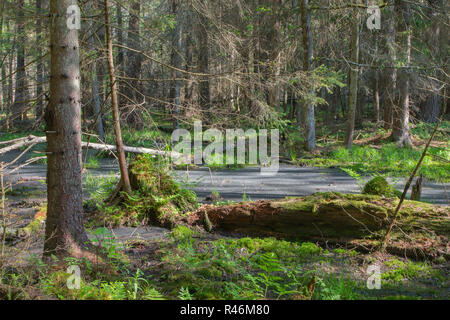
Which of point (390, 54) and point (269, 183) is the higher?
point (390, 54)

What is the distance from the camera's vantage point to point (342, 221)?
573 centimetres

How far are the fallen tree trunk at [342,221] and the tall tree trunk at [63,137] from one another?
2.63 metres

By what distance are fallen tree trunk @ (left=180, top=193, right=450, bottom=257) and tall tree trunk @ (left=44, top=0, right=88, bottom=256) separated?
2.63m

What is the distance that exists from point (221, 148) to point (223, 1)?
6958 millimetres

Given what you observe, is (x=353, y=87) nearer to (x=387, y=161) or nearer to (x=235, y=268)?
(x=387, y=161)

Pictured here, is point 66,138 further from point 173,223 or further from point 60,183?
point 173,223

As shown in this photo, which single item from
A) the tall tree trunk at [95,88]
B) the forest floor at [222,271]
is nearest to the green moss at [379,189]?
the forest floor at [222,271]

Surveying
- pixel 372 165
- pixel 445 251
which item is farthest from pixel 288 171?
pixel 445 251

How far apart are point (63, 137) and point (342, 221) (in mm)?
3985

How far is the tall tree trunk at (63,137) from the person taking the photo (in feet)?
14.5

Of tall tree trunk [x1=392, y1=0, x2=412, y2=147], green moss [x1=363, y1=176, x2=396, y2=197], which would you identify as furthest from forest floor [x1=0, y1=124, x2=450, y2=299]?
tall tree trunk [x1=392, y1=0, x2=412, y2=147]

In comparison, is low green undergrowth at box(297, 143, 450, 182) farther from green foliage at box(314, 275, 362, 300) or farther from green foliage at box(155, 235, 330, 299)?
green foliage at box(314, 275, 362, 300)

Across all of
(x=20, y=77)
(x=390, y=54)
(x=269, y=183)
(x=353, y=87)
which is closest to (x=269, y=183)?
(x=269, y=183)

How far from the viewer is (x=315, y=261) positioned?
510cm
